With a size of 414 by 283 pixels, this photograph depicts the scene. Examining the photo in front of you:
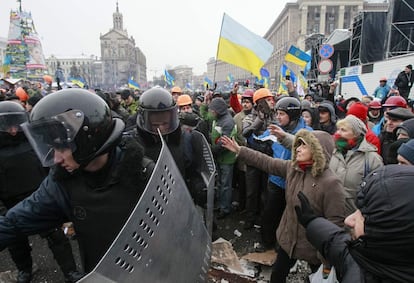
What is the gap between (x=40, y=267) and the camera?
12.5ft

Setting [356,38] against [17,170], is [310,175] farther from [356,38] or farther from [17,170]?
[356,38]

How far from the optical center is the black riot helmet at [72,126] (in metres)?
1.33

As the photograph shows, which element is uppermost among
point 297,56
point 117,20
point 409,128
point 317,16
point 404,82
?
point 117,20

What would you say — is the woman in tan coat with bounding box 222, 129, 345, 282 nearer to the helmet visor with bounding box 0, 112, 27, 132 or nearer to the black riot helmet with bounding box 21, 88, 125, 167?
the black riot helmet with bounding box 21, 88, 125, 167

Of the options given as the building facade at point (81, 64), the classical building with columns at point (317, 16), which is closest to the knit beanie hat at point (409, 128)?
the classical building with columns at point (317, 16)

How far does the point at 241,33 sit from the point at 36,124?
18.5 feet

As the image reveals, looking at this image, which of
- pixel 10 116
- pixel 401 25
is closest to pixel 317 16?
pixel 401 25

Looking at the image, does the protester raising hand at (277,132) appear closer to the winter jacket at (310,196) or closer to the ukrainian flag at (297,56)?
the winter jacket at (310,196)

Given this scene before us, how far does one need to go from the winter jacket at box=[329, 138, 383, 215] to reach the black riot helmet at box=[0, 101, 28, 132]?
11.2ft

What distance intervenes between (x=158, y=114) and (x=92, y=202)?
4.17 ft

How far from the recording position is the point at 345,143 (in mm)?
3000

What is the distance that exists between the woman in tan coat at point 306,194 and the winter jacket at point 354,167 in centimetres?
39

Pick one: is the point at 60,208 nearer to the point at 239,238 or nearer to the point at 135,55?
the point at 239,238

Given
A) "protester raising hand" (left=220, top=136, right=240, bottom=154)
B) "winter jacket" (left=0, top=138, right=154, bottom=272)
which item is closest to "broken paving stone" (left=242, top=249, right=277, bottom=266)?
"protester raising hand" (left=220, top=136, right=240, bottom=154)
